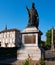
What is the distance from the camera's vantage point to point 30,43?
59.7ft

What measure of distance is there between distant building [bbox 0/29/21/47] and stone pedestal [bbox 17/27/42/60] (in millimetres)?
81661

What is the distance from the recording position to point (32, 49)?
17.9m

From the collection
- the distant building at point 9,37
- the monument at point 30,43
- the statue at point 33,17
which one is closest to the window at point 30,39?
the monument at point 30,43

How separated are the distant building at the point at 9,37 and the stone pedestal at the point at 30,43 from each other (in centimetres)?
8166

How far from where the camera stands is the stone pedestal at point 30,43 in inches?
703

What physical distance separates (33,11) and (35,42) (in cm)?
301

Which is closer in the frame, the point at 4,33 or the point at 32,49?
the point at 32,49

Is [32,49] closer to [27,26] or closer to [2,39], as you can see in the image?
[27,26]

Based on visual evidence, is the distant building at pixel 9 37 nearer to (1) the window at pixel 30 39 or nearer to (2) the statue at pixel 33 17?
(2) the statue at pixel 33 17

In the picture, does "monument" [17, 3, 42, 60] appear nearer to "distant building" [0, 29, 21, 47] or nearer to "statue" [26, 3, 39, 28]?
"statue" [26, 3, 39, 28]

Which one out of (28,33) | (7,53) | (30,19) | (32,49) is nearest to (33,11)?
(30,19)

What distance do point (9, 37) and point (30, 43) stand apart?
86.6m

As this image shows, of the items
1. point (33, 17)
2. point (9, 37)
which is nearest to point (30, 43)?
point (33, 17)

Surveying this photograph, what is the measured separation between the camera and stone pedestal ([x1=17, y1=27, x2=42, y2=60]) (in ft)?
58.5
